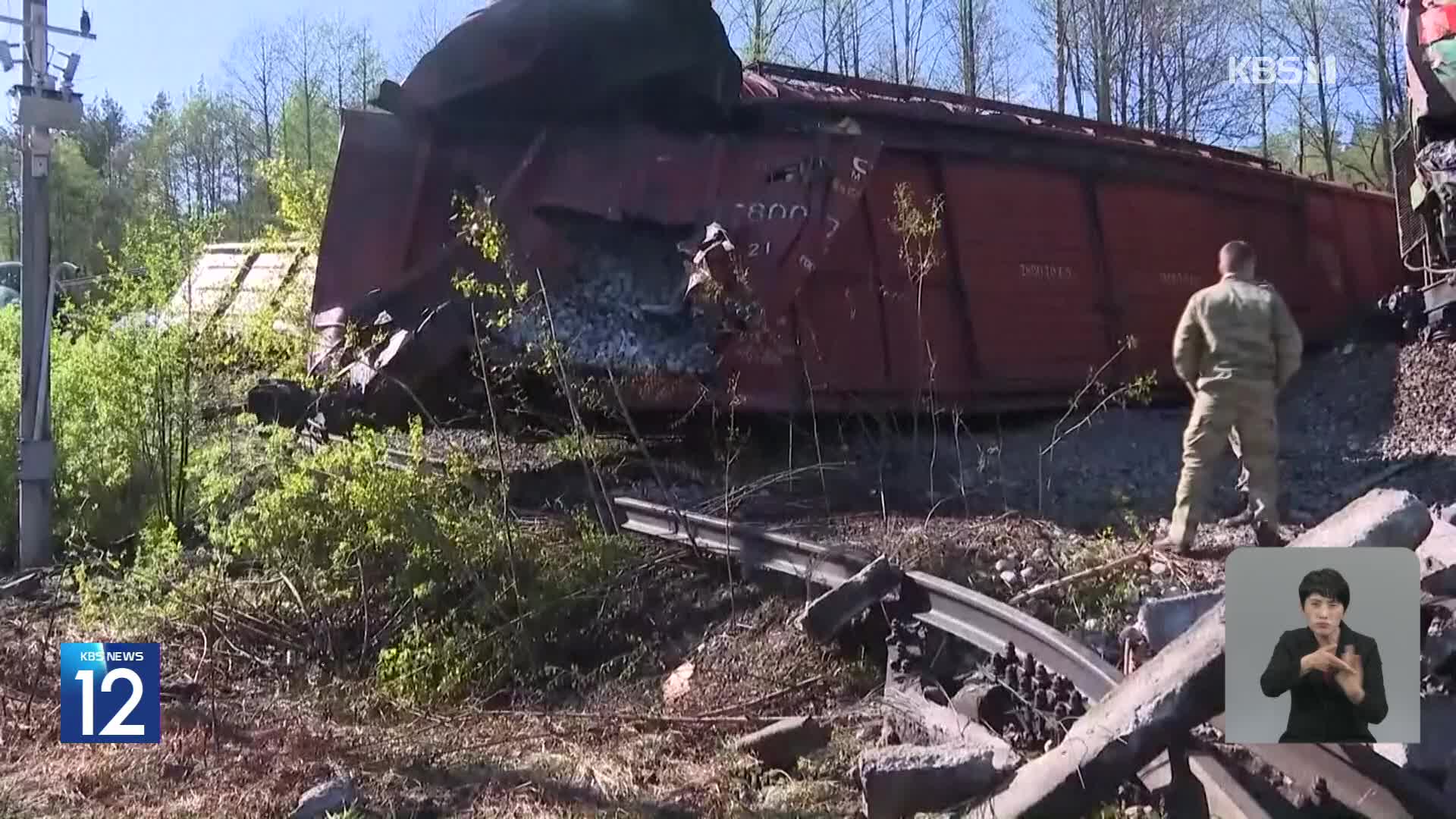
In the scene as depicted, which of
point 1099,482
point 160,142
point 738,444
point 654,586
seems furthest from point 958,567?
point 160,142

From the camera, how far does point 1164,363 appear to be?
8.15 metres

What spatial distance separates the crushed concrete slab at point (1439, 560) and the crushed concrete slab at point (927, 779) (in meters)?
1.26

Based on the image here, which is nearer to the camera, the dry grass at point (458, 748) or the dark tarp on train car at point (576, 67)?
the dry grass at point (458, 748)

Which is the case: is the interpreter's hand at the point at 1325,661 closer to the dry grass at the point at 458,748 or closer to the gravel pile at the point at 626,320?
the dry grass at the point at 458,748

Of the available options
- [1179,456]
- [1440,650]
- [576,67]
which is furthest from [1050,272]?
[1440,650]

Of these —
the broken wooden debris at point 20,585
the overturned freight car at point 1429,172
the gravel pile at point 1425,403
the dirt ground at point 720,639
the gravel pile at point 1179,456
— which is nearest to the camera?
the dirt ground at point 720,639

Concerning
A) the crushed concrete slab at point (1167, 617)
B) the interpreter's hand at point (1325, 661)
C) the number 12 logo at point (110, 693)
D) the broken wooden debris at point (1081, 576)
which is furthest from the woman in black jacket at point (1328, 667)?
the number 12 logo at point (110, 693)

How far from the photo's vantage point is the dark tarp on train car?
7152mm

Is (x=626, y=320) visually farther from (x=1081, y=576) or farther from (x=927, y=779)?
(x=927, y=779)

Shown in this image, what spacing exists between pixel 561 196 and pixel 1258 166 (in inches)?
221

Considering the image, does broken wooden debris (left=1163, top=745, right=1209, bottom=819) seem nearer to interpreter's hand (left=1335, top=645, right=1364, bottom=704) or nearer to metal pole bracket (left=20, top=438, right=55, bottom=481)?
interpreter's hand (left=1335, top=645, right=1364, bottom=704)

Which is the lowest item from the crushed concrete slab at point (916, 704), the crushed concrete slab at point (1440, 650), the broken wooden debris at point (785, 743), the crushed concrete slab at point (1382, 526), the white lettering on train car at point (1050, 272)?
the broken wooden debris at point (785, 743)

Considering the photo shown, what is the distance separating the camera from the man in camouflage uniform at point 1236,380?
15.1 ft

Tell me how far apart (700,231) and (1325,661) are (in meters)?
5.32
